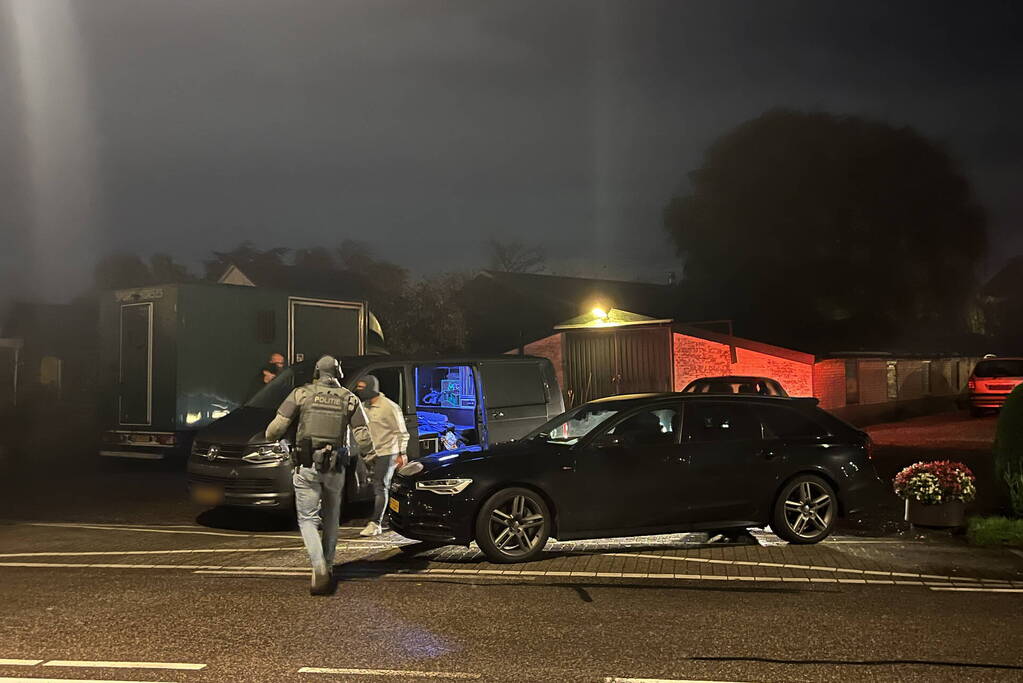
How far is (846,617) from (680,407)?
3172 millimetres

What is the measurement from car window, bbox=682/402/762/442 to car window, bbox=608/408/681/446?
0.40 ft

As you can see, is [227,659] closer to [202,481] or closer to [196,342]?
[202,481]

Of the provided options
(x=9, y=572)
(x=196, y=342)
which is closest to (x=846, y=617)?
(x=9, y=572)

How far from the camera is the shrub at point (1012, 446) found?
33.0 ft

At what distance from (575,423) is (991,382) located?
75.1 feet

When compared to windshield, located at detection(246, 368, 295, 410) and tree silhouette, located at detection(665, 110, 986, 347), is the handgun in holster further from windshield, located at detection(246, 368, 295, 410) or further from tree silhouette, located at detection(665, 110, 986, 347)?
tree silhouette, located at detection(665, 110, 986, 347)

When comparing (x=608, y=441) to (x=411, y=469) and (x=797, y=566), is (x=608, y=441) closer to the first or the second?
(x=411, y=469)

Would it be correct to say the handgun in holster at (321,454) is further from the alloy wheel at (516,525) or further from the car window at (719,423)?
the car window at (719,423)

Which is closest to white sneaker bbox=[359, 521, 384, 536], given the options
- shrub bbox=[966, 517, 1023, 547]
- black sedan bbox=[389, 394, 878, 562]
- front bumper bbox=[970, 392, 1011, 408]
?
black sedan bbox=[389, 394, 878, 562]

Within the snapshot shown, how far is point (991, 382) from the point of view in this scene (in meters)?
28.3

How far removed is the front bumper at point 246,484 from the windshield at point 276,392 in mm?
1135

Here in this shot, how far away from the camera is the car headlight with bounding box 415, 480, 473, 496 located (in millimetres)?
8383

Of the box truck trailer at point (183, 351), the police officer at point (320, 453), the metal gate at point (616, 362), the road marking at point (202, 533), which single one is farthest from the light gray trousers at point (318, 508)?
the metal gate at point (616, 362)

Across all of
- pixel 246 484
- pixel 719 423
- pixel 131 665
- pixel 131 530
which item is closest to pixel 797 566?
pixel 719 423
